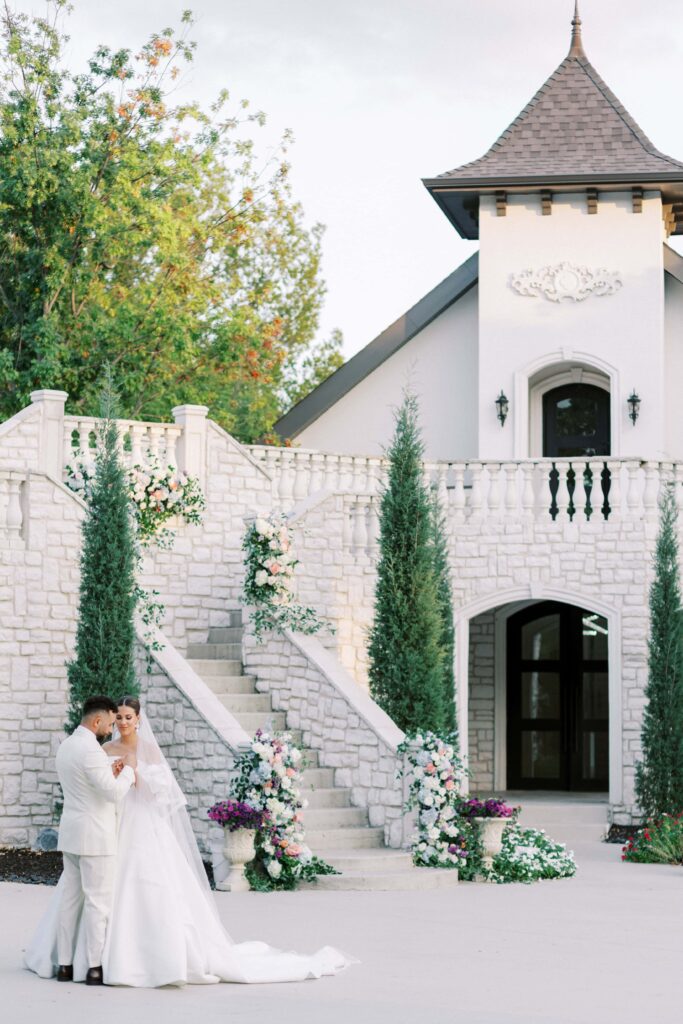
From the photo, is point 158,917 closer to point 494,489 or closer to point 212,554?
point 212,554

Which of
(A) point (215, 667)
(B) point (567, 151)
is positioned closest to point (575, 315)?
(B) point (567, 151)

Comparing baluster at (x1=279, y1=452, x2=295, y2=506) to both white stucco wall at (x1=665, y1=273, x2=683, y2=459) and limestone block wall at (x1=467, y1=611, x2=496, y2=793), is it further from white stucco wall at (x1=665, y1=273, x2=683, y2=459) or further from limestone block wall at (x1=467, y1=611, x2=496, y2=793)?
white stucco wall at (x1=665, y1=273, x2=683, y2=459)

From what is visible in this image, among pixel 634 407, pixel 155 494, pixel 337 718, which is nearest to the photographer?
pixel 337 718

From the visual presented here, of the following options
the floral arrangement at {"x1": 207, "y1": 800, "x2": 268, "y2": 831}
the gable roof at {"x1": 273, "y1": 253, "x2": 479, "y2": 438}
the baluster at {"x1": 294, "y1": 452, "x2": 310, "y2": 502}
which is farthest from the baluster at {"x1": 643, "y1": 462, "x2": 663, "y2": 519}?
the floral arrangement at {"x1": 207, "y1": 800, "x2": 268, "y2": 831}

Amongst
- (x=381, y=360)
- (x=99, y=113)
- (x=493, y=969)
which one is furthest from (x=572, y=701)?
(x=493, y=969)

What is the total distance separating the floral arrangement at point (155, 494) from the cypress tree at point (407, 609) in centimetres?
215

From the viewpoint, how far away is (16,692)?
15.3 metres

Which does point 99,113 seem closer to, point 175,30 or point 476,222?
→ point 175,30

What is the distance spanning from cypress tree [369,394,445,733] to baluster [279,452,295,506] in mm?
2525

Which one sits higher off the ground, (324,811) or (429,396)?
(429,396)

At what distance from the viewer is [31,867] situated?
46.3 ft

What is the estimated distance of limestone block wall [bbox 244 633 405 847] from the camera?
14.8 metres

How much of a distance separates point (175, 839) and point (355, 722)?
6155 mm

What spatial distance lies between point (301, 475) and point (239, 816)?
6.94 m
